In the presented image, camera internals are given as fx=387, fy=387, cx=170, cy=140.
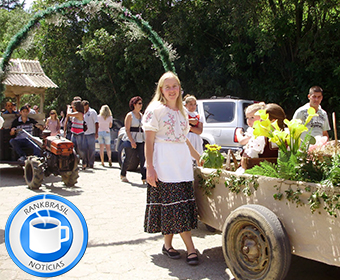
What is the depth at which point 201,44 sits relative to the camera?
15.8 m

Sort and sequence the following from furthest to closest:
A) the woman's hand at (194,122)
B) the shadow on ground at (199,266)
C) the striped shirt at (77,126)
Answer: the striped shirt at (77,126)
the woman's hand at (194,122)
the shadow on ground at (199,266)

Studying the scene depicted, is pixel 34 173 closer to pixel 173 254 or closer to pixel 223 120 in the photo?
pixel 173 254

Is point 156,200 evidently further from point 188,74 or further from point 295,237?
point 188,74

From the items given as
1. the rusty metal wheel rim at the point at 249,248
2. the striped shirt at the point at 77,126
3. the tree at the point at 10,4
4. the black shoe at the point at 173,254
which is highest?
the tree at the point at 10,4

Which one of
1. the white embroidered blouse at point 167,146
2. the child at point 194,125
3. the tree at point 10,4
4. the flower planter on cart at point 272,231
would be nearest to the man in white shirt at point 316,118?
the child at point 194,125

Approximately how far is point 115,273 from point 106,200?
3.28m

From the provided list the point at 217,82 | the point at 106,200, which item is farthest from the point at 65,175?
the point at 217,82

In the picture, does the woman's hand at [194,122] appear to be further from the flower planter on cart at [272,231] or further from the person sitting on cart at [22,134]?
the person sitting on cart at [22,134]

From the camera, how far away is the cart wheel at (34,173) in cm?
763

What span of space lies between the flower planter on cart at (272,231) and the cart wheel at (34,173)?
5.00 m

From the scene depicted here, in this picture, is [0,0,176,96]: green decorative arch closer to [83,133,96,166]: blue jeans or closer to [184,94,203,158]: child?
[184,94,203,158]: child

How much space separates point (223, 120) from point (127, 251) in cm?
626

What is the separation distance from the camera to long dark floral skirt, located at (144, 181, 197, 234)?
3965 millimetres

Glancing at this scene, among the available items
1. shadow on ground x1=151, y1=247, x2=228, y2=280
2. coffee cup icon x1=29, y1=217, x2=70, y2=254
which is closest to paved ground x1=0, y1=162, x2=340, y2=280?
shadow on ground x1=151, y1=247, x2=228, y2=280
